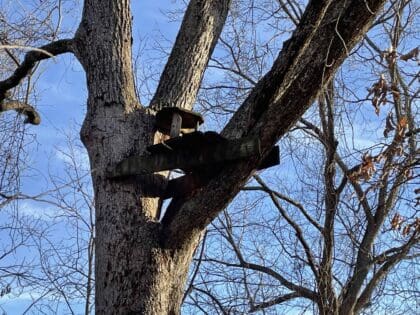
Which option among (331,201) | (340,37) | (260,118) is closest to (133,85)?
(260,118)

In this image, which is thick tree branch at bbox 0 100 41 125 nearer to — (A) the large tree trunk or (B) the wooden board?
(A) the large tree trunk

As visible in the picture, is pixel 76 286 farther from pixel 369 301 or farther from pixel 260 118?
pixel 260 118

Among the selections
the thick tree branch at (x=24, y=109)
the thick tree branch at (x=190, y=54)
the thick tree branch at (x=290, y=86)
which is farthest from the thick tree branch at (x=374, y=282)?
the thick tree branch at (x=24, y=109)

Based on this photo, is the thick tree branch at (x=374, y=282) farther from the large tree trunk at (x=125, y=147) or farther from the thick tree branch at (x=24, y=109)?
the thick tree branch at (x=24, y=109)

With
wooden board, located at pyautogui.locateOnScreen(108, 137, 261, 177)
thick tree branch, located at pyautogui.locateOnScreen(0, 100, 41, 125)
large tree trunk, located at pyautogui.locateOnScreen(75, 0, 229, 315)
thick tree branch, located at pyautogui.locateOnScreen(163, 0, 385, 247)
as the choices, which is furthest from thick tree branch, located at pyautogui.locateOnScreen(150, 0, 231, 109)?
thick tree branch, located at pyautogui.locateOnScreen(0, 100, 41, 125)

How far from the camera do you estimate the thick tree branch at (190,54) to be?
4.34 metres

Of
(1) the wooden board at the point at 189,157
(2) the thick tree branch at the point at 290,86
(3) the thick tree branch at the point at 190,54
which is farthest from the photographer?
(3) the thick tree branch at the point at 190,54

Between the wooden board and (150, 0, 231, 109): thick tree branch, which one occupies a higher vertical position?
(150, 0, 231, 109): thick tree branch

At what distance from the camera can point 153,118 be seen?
4.12 meters

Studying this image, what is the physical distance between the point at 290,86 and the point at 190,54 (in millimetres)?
1326

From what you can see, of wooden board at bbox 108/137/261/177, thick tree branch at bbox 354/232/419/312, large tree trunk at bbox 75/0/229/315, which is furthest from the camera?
thick tree branch at bbox 354/232/419/312

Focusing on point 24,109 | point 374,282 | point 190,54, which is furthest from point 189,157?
point 374,282

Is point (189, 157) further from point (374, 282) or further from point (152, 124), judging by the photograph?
point (374, 282)

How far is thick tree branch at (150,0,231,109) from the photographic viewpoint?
4.34m
